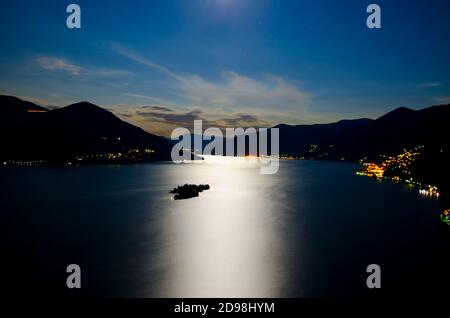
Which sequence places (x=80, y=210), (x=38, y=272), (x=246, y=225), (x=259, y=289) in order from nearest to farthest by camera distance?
1. (x=259, y=289)
2. (x=38, y=272)
3. (x=246, y=225)
4. (x=80, y=210)

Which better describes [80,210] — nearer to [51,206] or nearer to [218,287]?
[51,206]

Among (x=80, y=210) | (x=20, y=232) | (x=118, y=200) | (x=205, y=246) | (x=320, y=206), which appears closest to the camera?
(x=205, y=246)

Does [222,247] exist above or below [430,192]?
below

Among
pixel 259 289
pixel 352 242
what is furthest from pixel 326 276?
pixel 352 242

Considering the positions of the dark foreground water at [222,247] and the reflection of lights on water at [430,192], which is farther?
the reflection of lights on water at [430,192]

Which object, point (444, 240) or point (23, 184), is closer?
point (444, 240)

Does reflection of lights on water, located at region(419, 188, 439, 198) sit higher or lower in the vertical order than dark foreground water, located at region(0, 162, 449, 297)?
higher

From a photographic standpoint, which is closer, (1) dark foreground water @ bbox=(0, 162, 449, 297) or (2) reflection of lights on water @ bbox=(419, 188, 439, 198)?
(1) dark foreground water @ bbox=(0, 162, 449, 297)

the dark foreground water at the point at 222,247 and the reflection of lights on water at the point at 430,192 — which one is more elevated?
the reflection of lights on water at the point at 430,192
